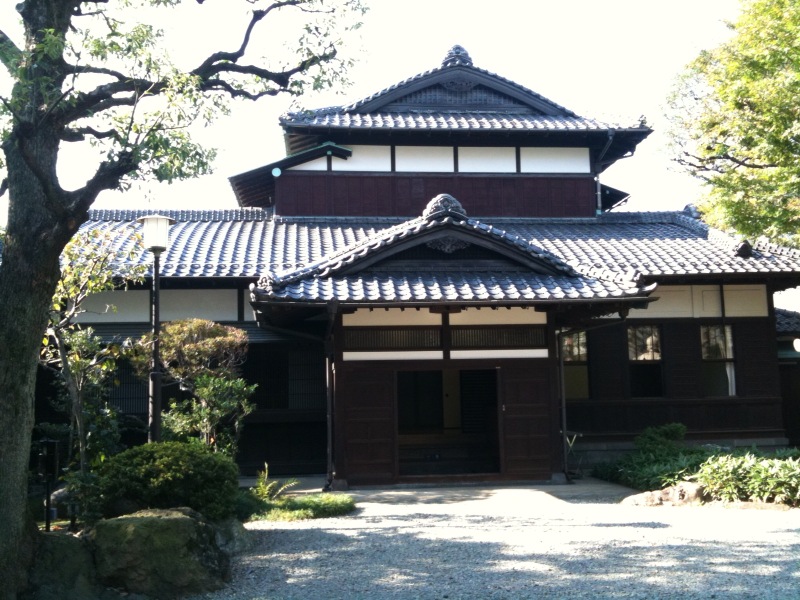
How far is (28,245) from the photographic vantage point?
692 centimetres

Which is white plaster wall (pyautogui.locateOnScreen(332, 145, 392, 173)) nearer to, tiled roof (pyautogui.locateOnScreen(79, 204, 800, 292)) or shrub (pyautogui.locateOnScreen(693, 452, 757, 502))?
tiled roof (pyautogui.locateOnScreen(79, 204, 800, 292))

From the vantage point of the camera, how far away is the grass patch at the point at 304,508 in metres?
10.8

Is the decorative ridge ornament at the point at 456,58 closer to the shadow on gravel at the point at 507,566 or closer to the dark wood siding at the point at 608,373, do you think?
the dark wood siding at the point at 608,373

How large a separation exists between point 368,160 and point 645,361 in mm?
7740

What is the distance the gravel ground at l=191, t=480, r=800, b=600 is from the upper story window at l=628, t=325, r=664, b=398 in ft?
18.1

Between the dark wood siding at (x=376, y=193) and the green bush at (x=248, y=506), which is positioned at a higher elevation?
the dark wood siding at (x=376, y=193)

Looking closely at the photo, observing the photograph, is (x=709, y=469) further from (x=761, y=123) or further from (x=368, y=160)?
(x=368, y=160)

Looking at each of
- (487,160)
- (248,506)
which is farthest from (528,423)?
(487,160)

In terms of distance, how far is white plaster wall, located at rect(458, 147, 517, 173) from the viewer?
19047mm

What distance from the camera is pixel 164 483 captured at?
859cm

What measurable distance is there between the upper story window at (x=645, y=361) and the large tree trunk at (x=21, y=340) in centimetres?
1258

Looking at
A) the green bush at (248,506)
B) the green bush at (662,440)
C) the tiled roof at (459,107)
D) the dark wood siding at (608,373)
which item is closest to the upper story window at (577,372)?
the dark wood siding at (608,373)

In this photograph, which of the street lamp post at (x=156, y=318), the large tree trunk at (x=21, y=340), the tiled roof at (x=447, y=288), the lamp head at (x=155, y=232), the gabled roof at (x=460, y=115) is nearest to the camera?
the large tree trunk at (x=21, y=340)

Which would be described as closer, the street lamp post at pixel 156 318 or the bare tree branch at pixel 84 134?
the bare tree branch at pixel 84 134
